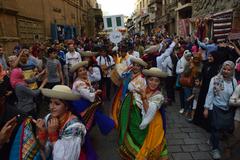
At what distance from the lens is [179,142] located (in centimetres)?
536

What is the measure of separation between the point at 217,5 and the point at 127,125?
13116 millimetres

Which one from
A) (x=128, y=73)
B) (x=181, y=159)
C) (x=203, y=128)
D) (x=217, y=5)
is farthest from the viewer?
(x=217, y=5)

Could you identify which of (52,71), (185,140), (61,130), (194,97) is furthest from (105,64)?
(61,130)

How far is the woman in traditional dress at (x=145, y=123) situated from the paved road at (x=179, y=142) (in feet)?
4.23

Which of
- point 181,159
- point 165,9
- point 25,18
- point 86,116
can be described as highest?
point 165,9

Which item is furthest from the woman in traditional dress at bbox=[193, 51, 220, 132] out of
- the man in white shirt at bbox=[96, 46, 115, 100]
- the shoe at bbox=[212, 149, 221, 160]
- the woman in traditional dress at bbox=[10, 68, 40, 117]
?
the man in white shirt at bbox=[96, 46, 115, 100]

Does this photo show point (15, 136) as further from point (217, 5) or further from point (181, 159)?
point (217, 5)

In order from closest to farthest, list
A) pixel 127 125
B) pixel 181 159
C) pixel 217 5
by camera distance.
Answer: pixel 127 125 → pixel 181 159 → pixel 217 5

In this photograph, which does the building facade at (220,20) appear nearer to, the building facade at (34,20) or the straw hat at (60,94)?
the straw hat at (60,94)

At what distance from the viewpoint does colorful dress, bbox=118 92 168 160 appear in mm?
3461

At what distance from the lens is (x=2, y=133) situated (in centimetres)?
217

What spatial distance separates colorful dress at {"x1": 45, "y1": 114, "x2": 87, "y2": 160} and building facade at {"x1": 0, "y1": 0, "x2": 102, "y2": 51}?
10.1 meters

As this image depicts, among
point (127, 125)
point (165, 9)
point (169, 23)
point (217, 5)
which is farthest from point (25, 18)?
point (165, 9)

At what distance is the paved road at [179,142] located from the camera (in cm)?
481
